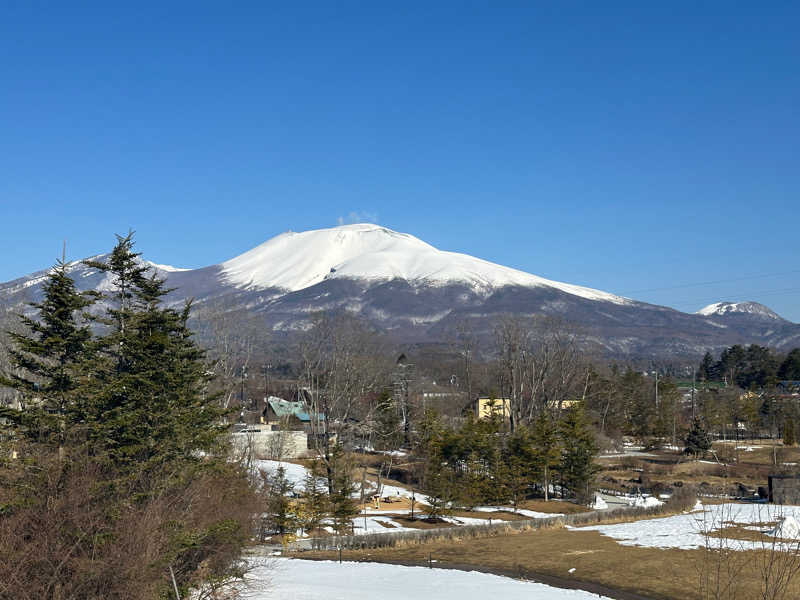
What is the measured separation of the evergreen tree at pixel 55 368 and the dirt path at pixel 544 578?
50.2 ft

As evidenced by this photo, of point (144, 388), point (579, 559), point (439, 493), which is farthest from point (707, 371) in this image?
point (144, 388)

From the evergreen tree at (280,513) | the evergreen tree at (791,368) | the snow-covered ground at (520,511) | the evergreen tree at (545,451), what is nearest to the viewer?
the evergreen tree at (280,513)

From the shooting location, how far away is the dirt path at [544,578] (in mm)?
23453

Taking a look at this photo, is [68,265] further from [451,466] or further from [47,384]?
[451,466]

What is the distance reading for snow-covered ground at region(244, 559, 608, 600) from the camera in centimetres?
2252

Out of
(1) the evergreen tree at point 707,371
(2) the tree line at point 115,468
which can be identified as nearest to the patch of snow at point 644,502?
(2) the tree line at point 115,468

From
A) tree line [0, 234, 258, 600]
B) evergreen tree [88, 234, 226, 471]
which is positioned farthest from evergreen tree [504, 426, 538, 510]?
evergreen tree [88, 234, 226, 471]

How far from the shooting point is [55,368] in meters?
19.8

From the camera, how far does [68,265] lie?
21.2 metres

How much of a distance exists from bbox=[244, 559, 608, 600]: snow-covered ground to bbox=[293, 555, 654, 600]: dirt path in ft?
2.32

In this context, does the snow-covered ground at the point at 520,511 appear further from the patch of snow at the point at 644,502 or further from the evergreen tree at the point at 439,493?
the patch of snow at the point at 644,502

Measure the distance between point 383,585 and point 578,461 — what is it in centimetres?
2921

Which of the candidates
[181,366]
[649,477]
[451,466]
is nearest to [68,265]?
[181,366]

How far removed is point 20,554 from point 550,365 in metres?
62.5
